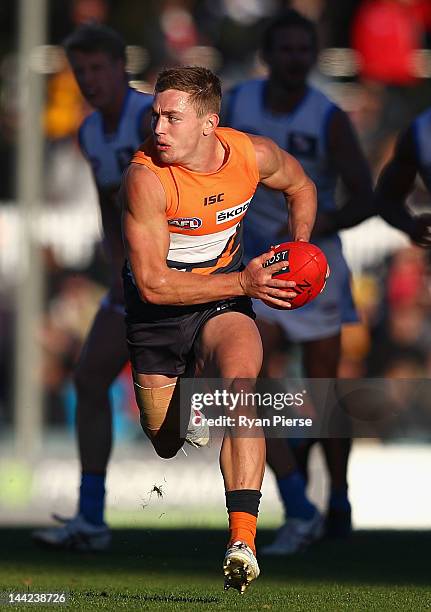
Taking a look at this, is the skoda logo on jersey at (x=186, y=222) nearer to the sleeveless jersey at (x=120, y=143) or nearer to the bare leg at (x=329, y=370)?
the sleeveless jersey at (x=120, y=143)

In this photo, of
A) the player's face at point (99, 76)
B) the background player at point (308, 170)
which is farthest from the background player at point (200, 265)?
the background player at point (308, 170)

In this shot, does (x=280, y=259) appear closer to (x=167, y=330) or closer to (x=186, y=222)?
(x=186, y=222)

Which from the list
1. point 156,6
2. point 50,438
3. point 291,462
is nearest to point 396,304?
point 50,438

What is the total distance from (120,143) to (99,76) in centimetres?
35

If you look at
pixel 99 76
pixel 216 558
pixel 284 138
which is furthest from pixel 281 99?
pixel 216 558

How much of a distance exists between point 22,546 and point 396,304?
5403 millimetres

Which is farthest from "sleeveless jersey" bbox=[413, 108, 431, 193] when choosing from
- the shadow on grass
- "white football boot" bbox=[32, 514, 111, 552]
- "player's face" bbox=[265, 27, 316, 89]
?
"white football boot" bbox=[32, 514, 111, 552]

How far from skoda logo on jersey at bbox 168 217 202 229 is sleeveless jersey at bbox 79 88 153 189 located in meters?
1.71

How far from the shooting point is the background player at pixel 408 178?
26.3 feet

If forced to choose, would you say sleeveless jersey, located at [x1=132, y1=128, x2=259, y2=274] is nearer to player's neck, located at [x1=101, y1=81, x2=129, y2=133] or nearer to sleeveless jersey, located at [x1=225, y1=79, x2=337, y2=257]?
player's neck, located at [x1=101, y1=81, x2=129, y2=133]

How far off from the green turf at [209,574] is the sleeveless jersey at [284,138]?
1.67 metres

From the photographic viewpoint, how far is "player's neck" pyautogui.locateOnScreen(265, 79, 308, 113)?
28.0 ft

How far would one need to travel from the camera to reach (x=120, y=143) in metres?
8.02

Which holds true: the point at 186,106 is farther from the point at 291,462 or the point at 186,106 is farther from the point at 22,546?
the point at 22,546
